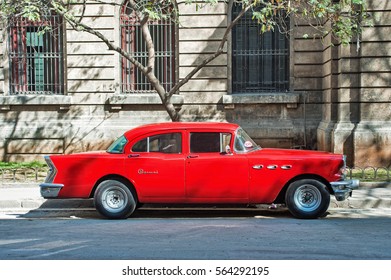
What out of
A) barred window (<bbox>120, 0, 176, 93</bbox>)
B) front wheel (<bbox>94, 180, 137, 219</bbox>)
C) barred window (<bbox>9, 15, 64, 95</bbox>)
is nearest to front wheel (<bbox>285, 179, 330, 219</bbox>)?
front wheel (<bbox>94, 180, 137, 219</bbox>)

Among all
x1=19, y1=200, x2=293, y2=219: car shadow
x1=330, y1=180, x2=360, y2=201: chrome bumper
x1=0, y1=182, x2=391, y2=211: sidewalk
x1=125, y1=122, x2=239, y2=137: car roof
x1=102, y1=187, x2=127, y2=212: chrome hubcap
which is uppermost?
x1=125, y1=122, x2=239, y2=137: car roof

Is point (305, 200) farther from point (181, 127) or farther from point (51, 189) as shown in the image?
point (51, 189)

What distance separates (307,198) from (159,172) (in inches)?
98.6

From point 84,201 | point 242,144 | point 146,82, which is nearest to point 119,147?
point 84,201

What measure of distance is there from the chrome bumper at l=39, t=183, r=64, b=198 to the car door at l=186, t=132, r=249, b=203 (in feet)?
7.21

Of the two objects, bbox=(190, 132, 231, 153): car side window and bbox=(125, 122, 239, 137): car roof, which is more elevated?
bbox=(125, 122, 239, 137): car roof

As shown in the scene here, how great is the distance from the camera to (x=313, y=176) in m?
9.83

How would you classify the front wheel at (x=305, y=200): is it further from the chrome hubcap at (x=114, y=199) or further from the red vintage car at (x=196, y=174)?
the chrome hubcap at (x=114, y=199)

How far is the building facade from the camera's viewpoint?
691 inches

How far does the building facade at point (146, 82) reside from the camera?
1756 centimetres

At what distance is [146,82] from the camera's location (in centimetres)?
1827

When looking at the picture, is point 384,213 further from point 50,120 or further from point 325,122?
point 50,120

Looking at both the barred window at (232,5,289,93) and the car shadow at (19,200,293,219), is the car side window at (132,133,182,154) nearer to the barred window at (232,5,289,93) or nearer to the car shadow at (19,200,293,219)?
the car shadow at (19,200,293,219)

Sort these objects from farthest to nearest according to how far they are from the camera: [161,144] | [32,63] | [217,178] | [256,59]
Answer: [32,63]
[256,59]
[161,144]
[217,178]
